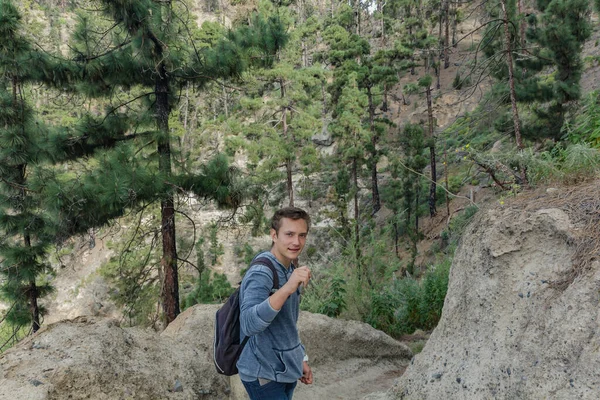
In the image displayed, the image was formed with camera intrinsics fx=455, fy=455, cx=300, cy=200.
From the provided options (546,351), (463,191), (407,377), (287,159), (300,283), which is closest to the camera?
(300,283)

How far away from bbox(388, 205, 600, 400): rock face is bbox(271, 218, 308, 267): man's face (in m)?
1.56

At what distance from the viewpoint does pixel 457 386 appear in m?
3.09

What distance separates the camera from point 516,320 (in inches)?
116

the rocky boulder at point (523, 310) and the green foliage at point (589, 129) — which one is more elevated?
the green foliage at point (589, 129)

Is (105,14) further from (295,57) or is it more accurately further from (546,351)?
(295,57)

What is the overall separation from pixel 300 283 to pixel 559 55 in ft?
46.8

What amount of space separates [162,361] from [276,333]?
1986mm

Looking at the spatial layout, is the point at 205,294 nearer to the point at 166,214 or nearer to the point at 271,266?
the point at 166,214

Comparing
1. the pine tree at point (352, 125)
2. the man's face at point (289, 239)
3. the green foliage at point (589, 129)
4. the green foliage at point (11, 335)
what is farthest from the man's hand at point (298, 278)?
the pine tree at point (352, 125)

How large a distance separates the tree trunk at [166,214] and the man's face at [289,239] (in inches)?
229

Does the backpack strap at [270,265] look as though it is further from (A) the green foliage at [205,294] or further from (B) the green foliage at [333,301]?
(A) the green foliage at [205,294]

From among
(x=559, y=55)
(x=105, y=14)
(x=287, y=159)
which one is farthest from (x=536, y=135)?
(x=105, y=14)

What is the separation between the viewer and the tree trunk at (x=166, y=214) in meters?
8.00

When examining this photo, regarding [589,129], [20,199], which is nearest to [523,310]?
[589,129]
